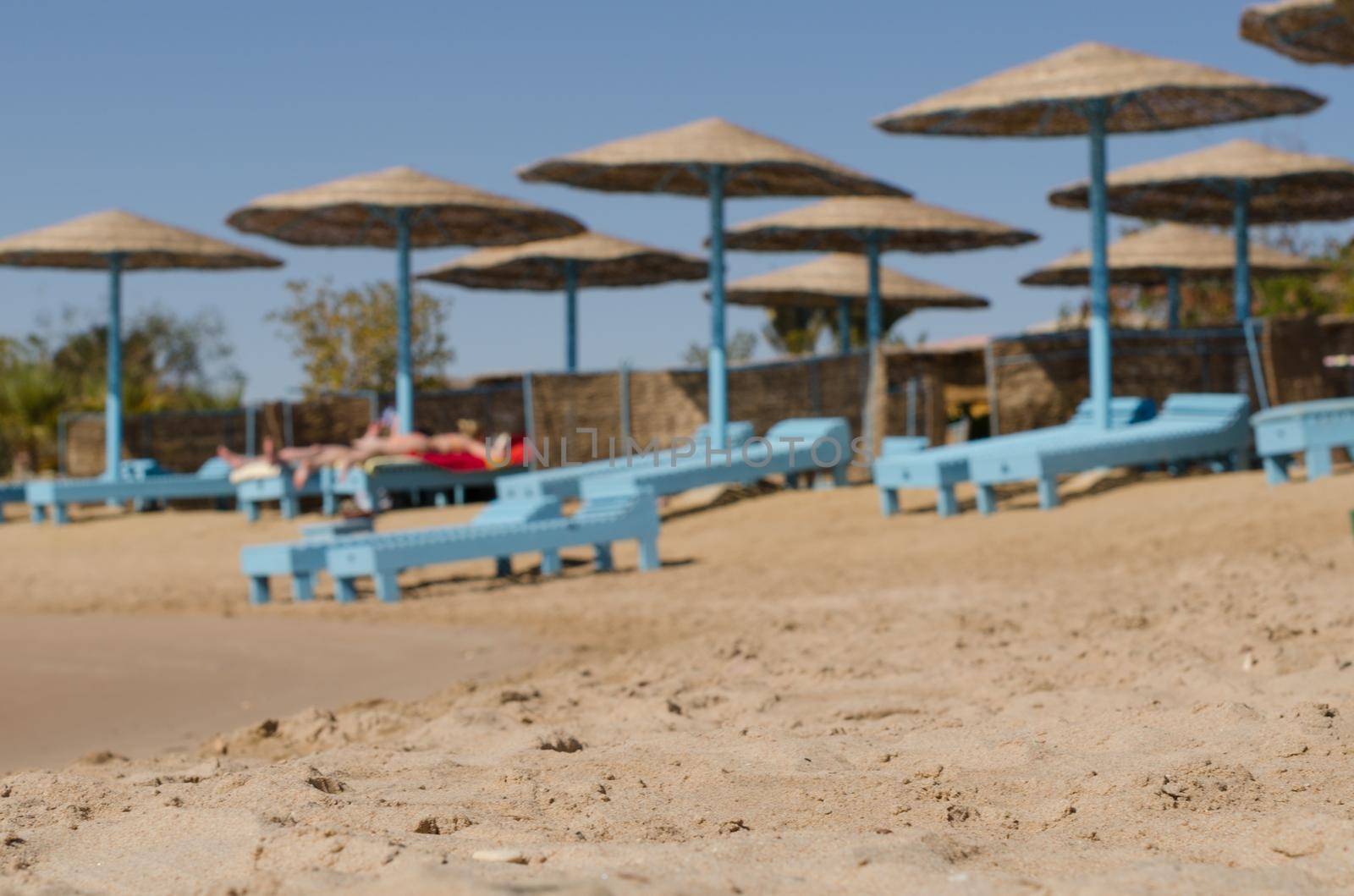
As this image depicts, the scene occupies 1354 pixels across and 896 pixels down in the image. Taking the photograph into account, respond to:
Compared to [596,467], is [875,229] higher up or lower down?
higher up

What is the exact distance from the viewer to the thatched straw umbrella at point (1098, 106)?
12648mm

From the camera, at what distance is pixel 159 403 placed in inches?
857

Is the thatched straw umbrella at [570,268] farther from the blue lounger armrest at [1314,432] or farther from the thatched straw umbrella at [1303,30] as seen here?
the blue lounger armrest at [1314,432]

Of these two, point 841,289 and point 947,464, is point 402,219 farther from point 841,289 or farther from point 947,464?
point 841,289

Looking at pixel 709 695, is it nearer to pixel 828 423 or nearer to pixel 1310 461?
pixel 1310 461

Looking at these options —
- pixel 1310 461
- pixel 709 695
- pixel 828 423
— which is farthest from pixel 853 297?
pixel 709 695

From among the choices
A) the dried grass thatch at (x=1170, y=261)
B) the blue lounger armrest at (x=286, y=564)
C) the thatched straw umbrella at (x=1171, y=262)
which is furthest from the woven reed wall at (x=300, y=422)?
the dried grass thatch at (x=1170, y=261)

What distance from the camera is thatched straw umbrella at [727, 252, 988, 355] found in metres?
22.5

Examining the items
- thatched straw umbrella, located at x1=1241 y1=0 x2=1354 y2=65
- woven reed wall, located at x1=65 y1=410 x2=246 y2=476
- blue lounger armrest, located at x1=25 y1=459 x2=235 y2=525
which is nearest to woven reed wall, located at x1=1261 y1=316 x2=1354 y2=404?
thatched straw umbrella, located at x1=1241 y1=0 x2=1354 y2=65

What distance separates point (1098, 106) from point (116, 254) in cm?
1129

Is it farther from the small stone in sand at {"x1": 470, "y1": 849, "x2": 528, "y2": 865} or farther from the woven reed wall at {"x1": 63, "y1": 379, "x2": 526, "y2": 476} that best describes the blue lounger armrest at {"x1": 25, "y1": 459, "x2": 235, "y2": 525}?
the small stone in sand at {"x1": 470, "y1": 849, "x2": 528, "y2": 865}

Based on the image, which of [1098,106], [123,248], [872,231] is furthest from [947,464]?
[123,248]

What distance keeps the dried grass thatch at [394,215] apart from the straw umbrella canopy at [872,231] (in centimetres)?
323

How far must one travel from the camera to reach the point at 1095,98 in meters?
13.2
